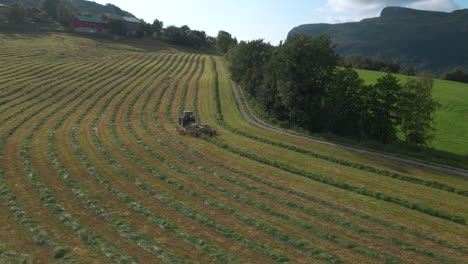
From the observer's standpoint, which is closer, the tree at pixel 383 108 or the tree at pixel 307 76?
the tree at pixel 383 108

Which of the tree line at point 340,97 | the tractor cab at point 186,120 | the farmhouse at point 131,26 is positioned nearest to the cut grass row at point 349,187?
the tractor cab at point 186,120

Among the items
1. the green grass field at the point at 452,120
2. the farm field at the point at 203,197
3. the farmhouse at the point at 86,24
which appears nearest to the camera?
the farm field at the point at 203,197

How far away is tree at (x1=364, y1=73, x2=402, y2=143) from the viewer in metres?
35.9

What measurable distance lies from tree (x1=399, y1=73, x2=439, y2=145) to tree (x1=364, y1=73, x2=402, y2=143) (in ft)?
2.74

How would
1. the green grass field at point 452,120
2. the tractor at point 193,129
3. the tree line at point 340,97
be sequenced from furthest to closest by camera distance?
the green grass field at point 452,120
the tree line at point 340,97
the tractor at point 193,129

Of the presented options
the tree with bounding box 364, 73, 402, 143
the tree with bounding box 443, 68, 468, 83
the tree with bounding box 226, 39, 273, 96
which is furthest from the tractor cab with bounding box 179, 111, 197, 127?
the tree with bounding box 443, 68, 468, 83

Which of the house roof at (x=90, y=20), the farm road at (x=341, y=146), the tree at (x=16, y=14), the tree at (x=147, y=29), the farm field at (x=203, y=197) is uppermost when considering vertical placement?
the tree at (x=147, y=29)

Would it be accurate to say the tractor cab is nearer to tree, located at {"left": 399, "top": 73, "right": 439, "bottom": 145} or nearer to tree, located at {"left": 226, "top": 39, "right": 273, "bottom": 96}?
tree, located at {"left": 226, "top": 39, "right": 273, "bottom": 96}

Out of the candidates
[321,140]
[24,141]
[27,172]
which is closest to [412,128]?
[321,140]

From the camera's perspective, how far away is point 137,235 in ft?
43.3

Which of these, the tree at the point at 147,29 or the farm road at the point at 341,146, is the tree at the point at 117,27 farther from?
the farm road at the point at 341,146

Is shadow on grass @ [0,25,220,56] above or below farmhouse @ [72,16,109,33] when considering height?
below

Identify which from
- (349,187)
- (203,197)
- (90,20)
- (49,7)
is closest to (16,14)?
(90,20)

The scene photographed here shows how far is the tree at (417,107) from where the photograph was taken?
34.8 metres
